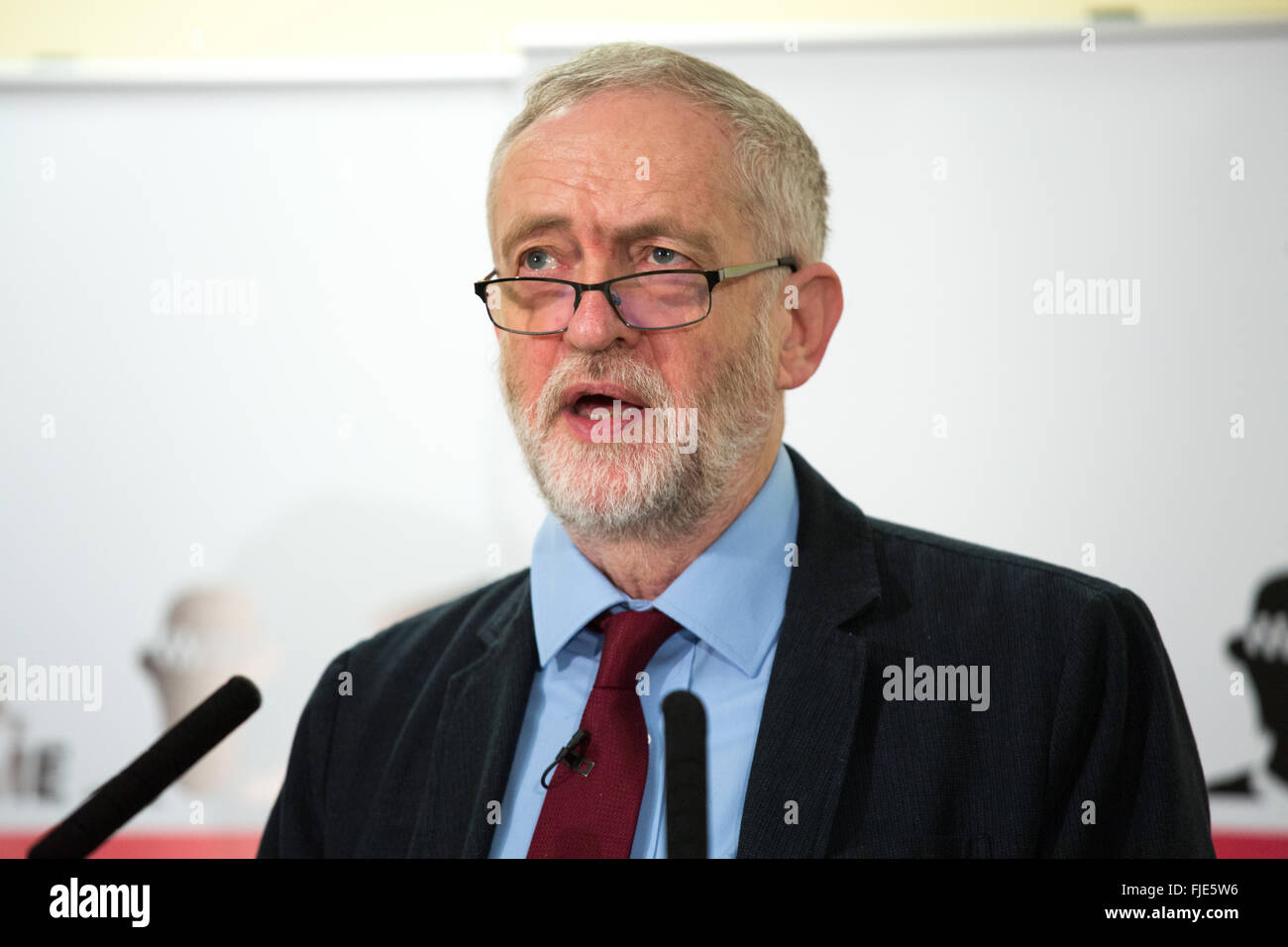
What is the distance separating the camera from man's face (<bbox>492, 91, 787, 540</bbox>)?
60.6 inches

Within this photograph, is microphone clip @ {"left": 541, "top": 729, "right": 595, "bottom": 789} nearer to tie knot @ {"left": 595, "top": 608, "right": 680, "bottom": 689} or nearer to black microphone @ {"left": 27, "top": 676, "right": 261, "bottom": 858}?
tie knot @ {"left": 595, "top": 608, "right": 680, "bottom": 689}

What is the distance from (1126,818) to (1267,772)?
3.97 feet

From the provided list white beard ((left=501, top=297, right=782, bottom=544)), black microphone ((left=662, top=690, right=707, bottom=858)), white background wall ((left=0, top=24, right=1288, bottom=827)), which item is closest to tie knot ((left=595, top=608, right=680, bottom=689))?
white beard ((left=501, top=297, right=782, bottom=544))

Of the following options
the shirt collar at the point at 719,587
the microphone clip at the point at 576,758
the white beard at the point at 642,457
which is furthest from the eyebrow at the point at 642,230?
the microphone clip at the point at 576,758

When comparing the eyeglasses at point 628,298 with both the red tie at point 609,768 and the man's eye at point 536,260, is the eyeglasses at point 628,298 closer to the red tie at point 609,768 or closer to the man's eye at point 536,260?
the man's eye at point 536,260

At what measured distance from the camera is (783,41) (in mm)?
2459

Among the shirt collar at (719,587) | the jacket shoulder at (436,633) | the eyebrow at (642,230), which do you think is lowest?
the jacket shoulder at (436,633)

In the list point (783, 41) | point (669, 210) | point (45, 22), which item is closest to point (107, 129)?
point (45, 22)

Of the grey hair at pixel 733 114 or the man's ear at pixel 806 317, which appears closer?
the grey hair at pixel 733 114

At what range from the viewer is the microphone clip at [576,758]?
141 centimetres

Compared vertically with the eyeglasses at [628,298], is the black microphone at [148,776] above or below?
below

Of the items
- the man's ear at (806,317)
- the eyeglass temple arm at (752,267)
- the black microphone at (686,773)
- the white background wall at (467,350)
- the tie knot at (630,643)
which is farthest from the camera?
the white background wall at (467,350)
